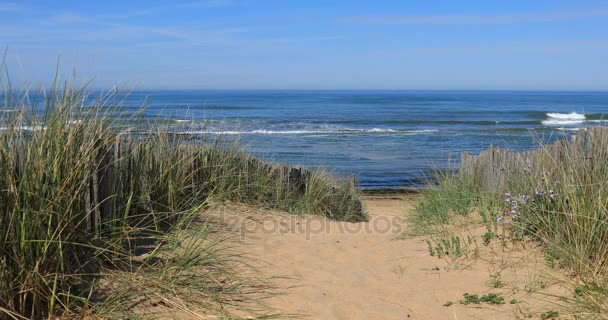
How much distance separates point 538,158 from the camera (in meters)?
6.15

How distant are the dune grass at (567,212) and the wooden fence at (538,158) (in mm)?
12

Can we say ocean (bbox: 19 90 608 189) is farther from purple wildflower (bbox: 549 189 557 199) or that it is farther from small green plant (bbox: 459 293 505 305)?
purple wildflower (bbox: 549 189 557 199)

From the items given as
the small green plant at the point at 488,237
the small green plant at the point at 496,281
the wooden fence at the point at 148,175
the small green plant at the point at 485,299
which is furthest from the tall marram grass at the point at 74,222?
the small green plant at the point at 488,237

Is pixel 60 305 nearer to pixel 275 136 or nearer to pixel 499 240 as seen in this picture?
pixel 499 240

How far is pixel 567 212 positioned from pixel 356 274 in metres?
1.87

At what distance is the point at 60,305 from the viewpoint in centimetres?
367

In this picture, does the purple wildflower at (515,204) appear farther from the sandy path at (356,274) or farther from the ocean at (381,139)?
the ocean at (381,139)

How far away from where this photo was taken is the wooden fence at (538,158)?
5.51 metres

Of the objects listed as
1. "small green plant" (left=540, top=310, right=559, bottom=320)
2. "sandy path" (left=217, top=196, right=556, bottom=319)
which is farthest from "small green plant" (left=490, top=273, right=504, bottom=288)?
"small green plant" (left=540, top=310, right=559, bottom=320)

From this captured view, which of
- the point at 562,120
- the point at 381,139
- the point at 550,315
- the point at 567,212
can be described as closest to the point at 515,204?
the point at 567,212

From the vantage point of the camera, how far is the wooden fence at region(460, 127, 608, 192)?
551 cm

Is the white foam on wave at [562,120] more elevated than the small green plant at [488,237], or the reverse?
the small green plant at [488,237]

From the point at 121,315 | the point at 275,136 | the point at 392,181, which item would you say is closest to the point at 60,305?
the point at 121,315

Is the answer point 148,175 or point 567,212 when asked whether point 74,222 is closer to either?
point 148,175
